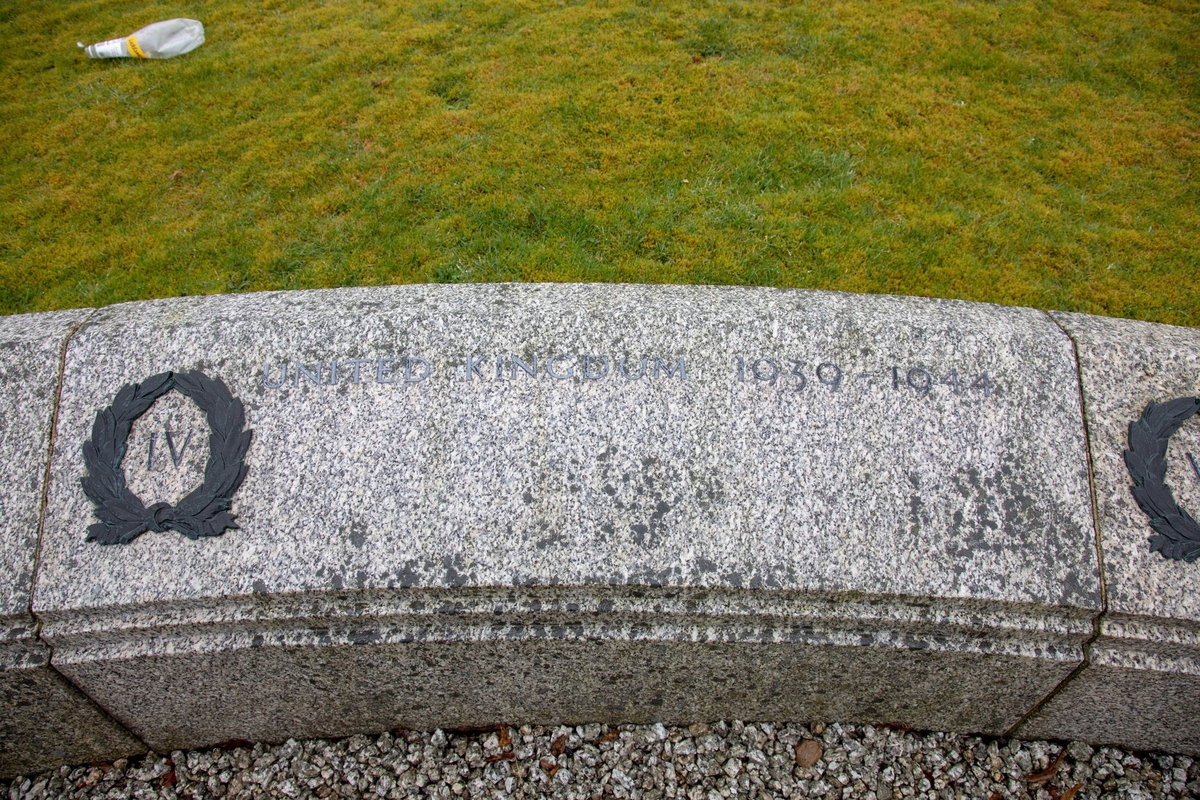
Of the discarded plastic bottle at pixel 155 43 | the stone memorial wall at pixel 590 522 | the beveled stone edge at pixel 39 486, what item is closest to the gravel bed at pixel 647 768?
the stone memorial wall at pixel 590 522

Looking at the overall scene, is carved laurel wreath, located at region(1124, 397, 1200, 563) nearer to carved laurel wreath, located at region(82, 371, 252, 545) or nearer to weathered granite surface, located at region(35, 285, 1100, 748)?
weathered granite surface, located at region(35, 285, 1100, 748)

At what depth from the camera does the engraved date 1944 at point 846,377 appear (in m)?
2.76

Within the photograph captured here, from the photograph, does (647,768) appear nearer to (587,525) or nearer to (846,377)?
(587,525)

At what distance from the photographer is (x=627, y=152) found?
4.68 meters

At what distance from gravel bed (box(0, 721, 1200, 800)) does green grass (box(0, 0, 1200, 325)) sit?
91.4 inches

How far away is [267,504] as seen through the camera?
257 centimetres

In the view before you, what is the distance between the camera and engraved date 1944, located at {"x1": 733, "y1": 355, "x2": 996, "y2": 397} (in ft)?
9.05

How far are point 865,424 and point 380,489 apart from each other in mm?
1844

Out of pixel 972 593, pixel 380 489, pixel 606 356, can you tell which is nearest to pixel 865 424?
pixel 972 593

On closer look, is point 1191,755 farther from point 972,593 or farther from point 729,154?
point 729,154

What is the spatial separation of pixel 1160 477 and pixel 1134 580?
1.42 ft

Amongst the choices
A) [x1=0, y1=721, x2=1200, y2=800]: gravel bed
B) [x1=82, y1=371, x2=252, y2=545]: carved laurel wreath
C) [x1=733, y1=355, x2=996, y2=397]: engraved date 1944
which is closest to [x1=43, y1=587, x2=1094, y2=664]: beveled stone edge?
[x1=82, y1=371, x2=252, y2=545]: carved laurel wreath

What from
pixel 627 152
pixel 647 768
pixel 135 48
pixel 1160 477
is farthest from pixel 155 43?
pixel 1160 477

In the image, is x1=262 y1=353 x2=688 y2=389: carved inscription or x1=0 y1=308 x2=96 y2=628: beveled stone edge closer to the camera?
x1=0 y1=308 x2=96 y2=628: beveled stone edge
